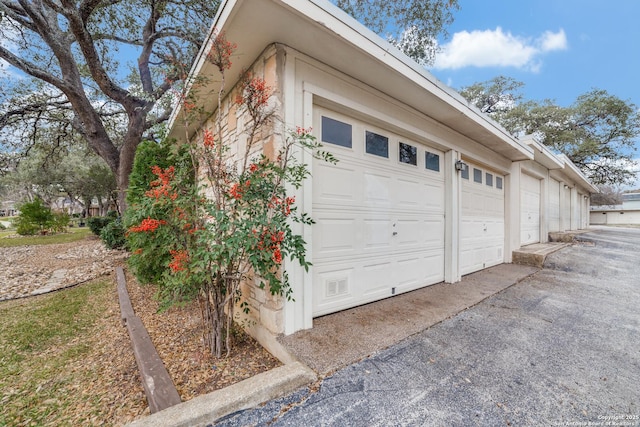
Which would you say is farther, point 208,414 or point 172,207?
point 172,207

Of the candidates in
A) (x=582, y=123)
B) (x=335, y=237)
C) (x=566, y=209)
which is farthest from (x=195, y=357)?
(x=582, y=123)

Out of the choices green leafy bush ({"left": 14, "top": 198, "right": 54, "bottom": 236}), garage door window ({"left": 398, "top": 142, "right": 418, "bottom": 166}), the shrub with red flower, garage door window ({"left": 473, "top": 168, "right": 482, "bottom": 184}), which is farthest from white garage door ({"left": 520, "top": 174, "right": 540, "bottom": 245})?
green leafy bush ({"left": 14, "top": 198, "right": 54, "bottom": 236})

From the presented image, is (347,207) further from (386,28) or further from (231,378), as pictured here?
(386,28)

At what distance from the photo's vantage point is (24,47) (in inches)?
267

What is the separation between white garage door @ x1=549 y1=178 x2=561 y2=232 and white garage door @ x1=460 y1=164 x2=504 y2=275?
17.3 ft

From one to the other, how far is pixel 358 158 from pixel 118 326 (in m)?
3.72

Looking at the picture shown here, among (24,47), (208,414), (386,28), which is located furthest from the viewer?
(24,47)

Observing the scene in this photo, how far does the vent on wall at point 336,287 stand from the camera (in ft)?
9.74

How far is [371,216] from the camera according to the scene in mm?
3393

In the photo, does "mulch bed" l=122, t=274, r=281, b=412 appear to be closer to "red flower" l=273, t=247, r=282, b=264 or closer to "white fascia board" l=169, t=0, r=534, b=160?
"red flower" l=273, t=247, r=282, b=264

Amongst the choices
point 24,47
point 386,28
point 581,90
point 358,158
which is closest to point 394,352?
point 358,158

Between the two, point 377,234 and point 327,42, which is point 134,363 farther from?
point 327,42

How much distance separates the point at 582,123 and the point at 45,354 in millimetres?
Result: 22664

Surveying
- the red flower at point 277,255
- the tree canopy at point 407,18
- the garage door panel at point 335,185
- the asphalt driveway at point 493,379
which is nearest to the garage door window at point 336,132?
the garage door panel at point 335,185
